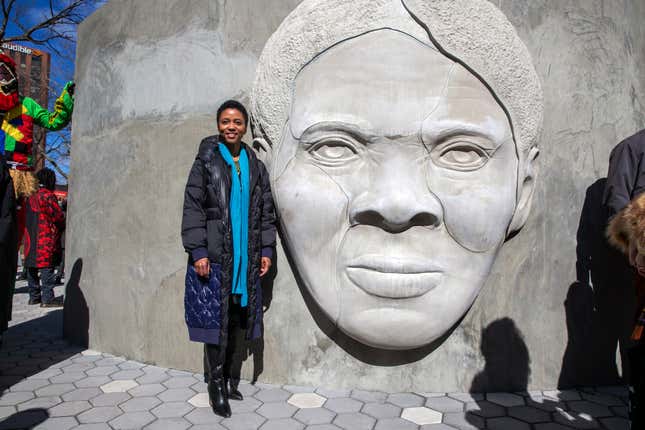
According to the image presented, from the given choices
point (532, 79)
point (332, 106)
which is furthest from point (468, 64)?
point (332, 106)

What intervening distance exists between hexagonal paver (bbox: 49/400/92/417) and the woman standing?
75 cm

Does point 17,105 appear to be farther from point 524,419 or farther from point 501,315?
point 524,419

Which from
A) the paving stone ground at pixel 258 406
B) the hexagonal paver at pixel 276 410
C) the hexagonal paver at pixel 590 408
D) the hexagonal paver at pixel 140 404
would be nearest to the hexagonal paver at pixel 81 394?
the paving stone ground at pixel 258 406

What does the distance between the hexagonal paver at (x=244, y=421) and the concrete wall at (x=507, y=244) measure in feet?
1.53

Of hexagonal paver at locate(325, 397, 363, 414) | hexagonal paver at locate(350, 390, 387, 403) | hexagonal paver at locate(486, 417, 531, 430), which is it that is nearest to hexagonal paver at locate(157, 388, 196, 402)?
hexagonal paver at locate(325, 397, 363, 414)

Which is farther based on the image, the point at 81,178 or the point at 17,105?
the point at 81,178

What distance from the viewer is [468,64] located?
238 centimetres

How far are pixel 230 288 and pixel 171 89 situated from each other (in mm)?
1623

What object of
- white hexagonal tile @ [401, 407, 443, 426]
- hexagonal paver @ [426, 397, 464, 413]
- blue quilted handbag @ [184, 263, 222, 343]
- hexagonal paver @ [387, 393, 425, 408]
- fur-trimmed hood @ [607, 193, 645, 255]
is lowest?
white hexagonal tile @ [401, 407, 443, 426]

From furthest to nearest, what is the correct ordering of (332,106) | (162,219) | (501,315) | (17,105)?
(17,105) < (162,219) < (501,315) < (332,106)

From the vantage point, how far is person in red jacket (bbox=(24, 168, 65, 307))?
4965 millimetres

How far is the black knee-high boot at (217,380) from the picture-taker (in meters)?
2.30

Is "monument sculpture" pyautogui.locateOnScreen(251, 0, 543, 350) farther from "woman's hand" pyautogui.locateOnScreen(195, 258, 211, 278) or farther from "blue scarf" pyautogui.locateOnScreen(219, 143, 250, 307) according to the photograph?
"woman's hand" pyautogui.locateOnScreen(195, 258, 211, 278)

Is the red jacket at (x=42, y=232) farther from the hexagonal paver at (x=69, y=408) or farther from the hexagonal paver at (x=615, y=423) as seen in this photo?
the hexagonal paver at (x=615, y=423)
